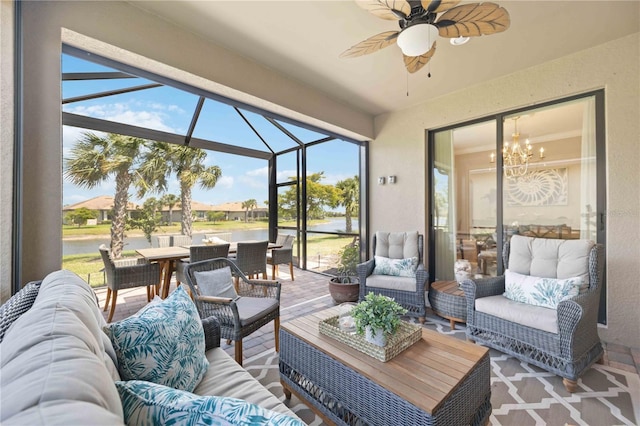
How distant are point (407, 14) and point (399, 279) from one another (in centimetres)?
253

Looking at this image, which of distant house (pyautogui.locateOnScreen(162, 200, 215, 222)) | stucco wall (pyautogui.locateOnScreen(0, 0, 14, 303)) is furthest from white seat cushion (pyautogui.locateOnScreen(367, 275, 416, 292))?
distant house (pyautogui.locateOnScreen(162, 200, 215, 222))

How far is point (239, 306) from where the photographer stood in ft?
7.64

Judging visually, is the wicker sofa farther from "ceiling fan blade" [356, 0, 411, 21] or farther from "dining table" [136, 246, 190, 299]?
"dining table" [136, 246, 190, 299]

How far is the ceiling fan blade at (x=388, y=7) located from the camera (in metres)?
Answer: 1.68

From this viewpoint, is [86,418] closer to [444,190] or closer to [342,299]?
[342,299]

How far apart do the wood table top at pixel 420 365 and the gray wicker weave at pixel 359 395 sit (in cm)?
3

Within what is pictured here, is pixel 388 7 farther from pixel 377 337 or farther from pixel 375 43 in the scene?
pixel 377 337

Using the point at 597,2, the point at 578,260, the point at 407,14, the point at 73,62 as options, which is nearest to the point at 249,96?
the point at 407,14

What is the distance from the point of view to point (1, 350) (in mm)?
635

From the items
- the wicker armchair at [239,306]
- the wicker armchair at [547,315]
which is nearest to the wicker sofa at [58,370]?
the wicker armchair at [239,306]

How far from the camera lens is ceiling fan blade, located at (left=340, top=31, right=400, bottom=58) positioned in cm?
194

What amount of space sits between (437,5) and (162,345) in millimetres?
2380

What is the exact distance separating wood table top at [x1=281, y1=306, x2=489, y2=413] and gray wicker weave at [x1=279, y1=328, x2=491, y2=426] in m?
0.03

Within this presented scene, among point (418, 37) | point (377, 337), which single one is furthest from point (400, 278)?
point (418, 37)
